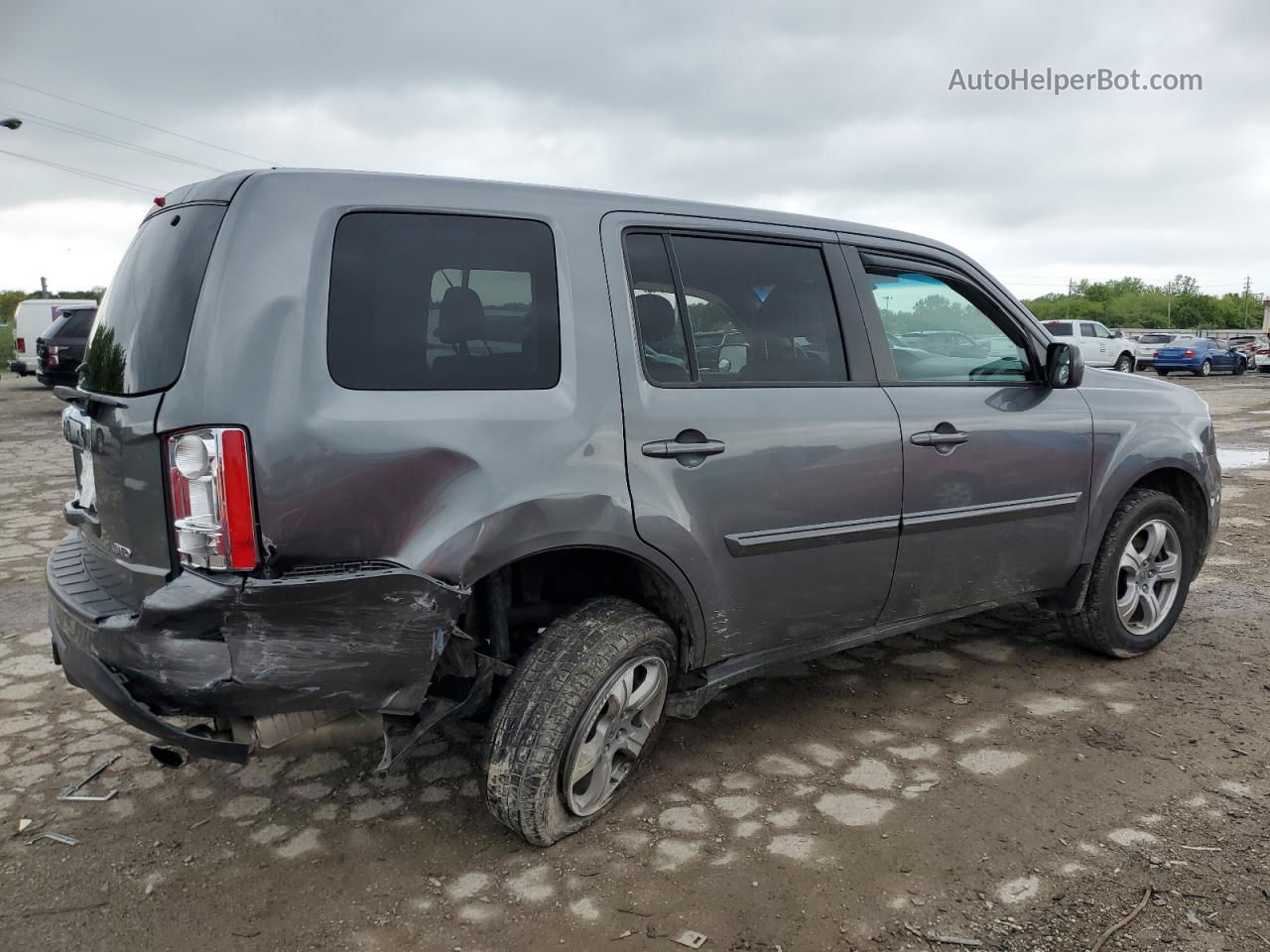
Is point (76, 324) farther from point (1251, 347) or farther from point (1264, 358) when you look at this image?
point (1251, 347)

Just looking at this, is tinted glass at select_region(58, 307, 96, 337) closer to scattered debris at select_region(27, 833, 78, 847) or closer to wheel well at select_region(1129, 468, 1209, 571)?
scattered debris at select_region(27, 833, 78, 847)

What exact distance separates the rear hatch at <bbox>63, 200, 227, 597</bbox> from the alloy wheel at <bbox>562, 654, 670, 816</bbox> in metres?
1.15

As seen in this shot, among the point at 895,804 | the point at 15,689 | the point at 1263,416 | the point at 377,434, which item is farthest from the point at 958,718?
the point at 1263,416

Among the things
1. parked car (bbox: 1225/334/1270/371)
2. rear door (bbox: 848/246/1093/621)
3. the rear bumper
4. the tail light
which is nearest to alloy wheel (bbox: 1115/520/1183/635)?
rear door (bbox: 848/246/1093/621)

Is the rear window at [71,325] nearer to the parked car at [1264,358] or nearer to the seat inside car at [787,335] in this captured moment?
the seat inside car at [787,335]

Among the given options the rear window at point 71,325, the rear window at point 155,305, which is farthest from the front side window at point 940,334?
the rear window at point 71,325

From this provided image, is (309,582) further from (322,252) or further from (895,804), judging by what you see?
(895,804)

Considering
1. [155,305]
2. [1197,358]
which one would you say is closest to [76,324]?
[155,305]

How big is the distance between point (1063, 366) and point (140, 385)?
3.13 metres

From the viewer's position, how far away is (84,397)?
262 cm

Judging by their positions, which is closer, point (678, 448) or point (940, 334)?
point (678, 448)

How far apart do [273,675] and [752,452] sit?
144 centimetres

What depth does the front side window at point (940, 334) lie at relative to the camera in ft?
11.2

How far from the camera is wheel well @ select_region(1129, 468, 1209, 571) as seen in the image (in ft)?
13.9
